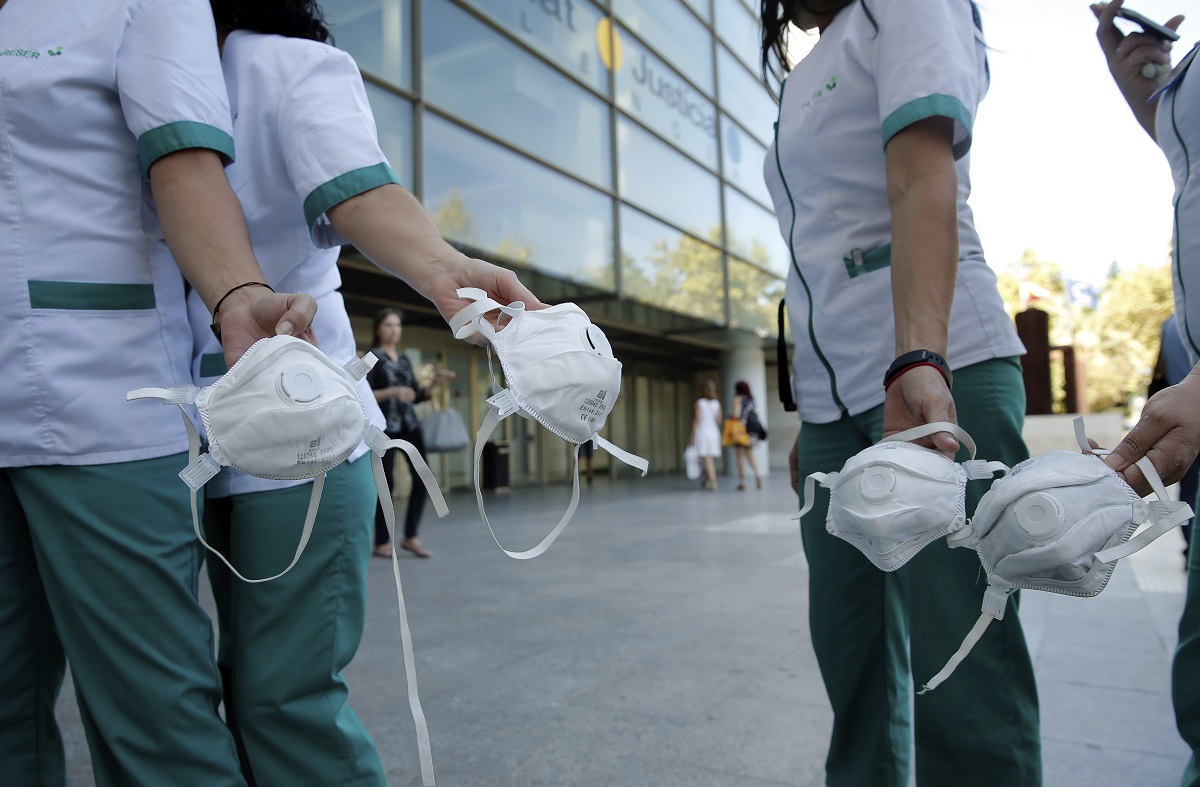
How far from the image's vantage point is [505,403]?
0.99 m

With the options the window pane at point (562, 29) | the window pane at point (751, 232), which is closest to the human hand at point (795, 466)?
the window pane at point (562, 29)

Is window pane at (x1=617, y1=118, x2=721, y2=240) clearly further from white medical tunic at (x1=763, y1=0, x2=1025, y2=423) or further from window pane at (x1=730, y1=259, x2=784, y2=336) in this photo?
white medical tunic at (x1=763, y1=0, x2=1025, y2=423)

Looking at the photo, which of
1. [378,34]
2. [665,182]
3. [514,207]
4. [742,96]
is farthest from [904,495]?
[742,96]

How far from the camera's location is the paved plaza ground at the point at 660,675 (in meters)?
2.38

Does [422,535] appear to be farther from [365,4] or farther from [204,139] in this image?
[204,139]

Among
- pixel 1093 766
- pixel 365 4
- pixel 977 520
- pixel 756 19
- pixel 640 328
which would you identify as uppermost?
pixel 365 4

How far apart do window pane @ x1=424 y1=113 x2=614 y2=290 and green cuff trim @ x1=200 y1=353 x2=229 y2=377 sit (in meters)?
7.26

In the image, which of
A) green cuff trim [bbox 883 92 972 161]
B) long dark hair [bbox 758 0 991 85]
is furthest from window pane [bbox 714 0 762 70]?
green cuff trim [bbox 883 92 972 161]

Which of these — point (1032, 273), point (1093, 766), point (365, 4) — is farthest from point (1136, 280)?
point (1093, 766)

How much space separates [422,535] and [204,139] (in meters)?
6.88

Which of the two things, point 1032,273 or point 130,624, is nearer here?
point 130,624

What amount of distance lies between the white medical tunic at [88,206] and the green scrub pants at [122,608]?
0.20 feet

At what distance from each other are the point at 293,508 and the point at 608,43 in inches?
483

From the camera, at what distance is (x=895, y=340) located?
1.38 meters
